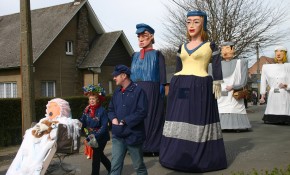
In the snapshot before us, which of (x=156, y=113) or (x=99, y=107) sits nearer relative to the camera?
(x=99, y=107)

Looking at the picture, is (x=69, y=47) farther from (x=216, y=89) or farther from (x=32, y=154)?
(x=32, y=154)

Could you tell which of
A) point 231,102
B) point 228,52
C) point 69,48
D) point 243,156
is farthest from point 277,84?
point 69,48

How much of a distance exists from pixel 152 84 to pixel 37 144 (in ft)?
8.96

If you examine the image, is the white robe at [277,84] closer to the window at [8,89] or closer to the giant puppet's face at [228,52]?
the giant puppet's face at [228,52]

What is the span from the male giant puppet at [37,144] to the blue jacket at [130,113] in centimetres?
53

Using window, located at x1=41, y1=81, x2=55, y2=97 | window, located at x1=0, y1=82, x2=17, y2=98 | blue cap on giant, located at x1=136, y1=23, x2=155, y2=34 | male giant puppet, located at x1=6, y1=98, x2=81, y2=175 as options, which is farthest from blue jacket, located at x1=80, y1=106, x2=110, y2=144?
window, located at x1=0, y1=82, x2=17, y2=98

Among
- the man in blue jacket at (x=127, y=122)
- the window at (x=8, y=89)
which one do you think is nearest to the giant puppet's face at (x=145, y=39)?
the man in blue jacket at (x=127, y=122)

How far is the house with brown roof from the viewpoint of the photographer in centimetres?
2141

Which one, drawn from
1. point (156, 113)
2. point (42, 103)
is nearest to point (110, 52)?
point (42, 103)

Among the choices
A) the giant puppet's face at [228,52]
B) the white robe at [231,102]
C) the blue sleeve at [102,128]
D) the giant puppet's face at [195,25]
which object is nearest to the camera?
the blue sleeve at [102,128]

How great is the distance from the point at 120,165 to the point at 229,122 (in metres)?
5.38

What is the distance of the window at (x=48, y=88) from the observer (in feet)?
71.9

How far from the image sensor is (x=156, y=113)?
6727 millimetres

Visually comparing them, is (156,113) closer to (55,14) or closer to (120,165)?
(120,165)
